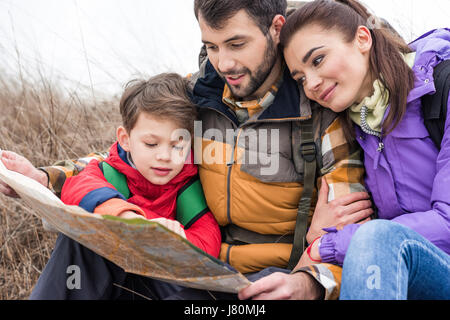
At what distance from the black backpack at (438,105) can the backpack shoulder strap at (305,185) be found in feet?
1.79

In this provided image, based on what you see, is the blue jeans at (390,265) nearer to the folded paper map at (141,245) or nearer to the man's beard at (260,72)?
the folded paper map at (141,245)

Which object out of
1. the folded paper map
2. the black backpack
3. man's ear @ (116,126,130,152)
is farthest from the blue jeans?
man's ear @ (116,126,130,152)

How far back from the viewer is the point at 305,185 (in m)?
2.40

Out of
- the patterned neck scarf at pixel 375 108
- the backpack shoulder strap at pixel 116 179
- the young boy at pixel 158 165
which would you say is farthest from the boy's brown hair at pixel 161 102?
the patterned neck scarf at pixel 375 108

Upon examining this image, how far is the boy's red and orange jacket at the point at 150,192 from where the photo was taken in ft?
7.61

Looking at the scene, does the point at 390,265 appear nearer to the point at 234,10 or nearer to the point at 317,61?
the point at 317,61

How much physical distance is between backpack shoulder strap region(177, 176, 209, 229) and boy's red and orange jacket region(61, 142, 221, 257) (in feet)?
0.07

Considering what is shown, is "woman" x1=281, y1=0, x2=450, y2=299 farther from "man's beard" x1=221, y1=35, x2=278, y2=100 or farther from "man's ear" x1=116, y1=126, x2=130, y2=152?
"man's ear" x1=116, y1=126, x2=130, y2=152

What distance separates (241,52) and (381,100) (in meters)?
0.74

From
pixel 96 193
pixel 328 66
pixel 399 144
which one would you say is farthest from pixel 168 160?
pixel 399 144

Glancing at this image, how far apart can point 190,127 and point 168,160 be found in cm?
25

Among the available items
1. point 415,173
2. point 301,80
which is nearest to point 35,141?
point 301,80

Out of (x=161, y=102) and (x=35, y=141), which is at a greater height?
(x=161, y=102)

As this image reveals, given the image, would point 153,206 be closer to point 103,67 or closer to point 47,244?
point 47,244
